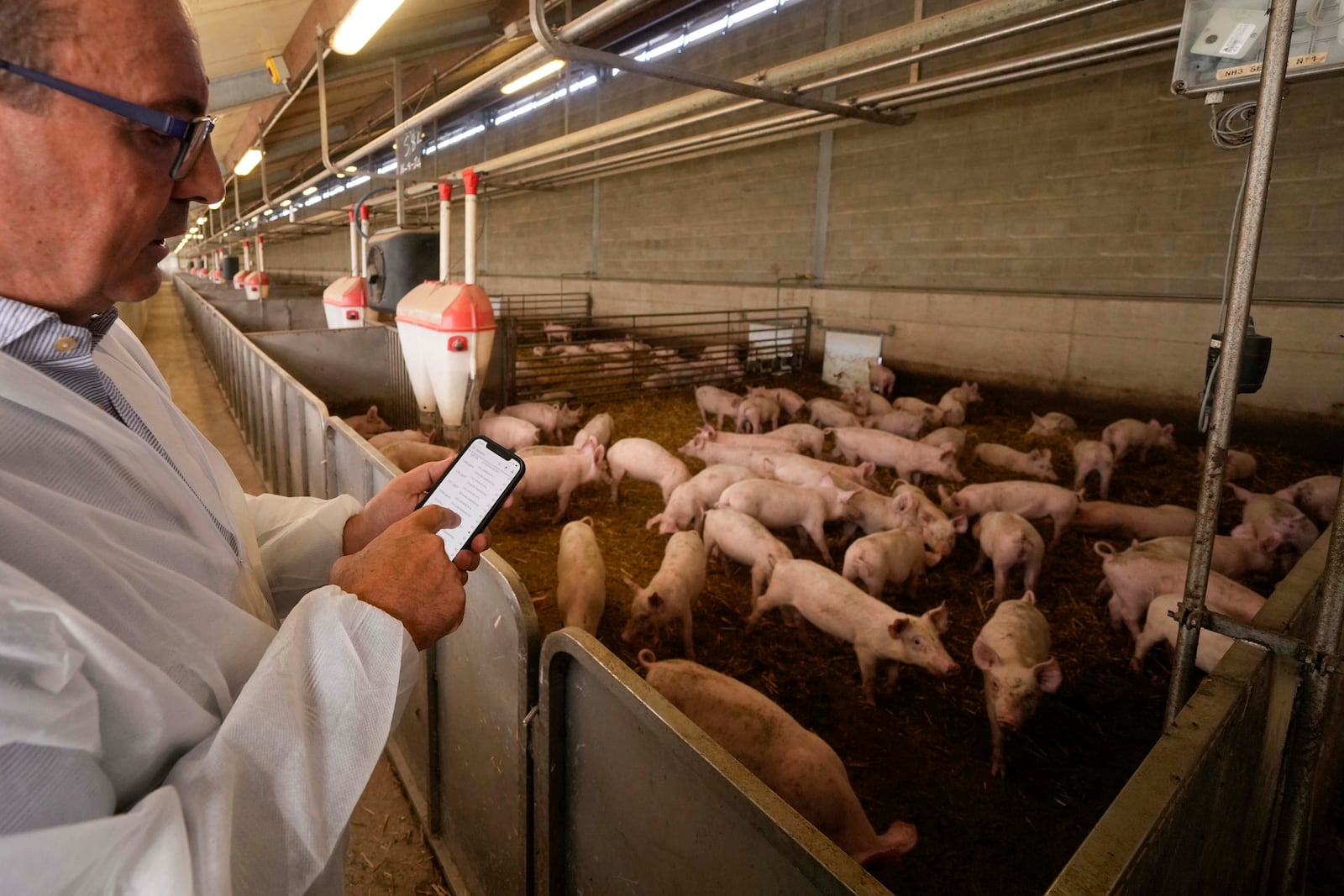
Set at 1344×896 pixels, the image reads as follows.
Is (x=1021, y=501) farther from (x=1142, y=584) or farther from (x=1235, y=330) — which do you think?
(x=1235, y=330)

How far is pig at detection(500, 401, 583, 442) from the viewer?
5.95 m

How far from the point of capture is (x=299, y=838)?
0.81 m

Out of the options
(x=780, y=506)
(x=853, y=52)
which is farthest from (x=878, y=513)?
(x=853, y=52)

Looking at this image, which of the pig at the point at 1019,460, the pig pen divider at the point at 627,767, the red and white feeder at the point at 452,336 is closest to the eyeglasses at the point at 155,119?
the pig pen divider at the point at 627,767

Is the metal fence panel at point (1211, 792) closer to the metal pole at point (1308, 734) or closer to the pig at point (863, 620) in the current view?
the metal pole at point (1308, 734)

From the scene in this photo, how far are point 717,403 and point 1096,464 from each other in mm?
3209

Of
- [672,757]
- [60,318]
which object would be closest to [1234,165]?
[672,757]

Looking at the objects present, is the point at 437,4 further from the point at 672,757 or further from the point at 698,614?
the point at 672,757

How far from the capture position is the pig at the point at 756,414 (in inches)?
264

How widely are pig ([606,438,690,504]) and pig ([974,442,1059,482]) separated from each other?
2.50m

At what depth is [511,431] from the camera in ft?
17.6

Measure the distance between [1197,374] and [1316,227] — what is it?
4.47 ft

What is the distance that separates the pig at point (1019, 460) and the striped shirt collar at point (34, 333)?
18.1ft

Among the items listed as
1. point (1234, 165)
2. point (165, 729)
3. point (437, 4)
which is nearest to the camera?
point (165, 729)
